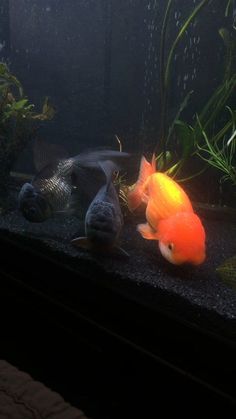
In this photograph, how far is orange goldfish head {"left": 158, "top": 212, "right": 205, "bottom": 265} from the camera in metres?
2.15

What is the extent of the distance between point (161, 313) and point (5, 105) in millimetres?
2809

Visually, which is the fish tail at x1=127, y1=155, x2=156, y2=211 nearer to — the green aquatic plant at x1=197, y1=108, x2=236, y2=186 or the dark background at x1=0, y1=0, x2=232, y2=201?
the green aquatic plant at x1=197, y1=108, x2=236, y2=186

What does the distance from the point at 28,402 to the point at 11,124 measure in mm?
2940

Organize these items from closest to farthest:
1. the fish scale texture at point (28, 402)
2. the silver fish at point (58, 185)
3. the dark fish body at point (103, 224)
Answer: the fish scale texture at point (28, 402) → the dark fish body at point (103, 224) → the silver fish at point (58, 185)

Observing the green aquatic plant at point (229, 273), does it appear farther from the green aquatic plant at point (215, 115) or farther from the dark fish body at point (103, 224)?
the green aquatic plant at point (215, 115)

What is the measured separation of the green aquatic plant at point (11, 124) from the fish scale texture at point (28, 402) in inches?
102

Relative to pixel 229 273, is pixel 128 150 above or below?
below

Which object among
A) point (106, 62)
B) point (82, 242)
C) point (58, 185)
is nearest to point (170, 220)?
point (82, 242)

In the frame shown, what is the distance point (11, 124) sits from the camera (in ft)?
12.4

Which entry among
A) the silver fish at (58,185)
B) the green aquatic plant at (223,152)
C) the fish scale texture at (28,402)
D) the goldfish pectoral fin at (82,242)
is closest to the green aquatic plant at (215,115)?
the green aquatic plant at (223,152)

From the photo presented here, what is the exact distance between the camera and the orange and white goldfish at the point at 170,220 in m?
2.16

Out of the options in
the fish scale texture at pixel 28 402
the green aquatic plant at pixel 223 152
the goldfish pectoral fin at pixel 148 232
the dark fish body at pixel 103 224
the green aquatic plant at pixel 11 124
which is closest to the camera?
the fish scale texture at pixel 28 402

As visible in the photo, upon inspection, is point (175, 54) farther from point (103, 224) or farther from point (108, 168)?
point (103, 224)

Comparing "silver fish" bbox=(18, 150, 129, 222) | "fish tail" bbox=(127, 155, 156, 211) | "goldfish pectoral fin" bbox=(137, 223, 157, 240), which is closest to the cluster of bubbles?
"silver fish" bbox=(18, 150, 129, 222)
